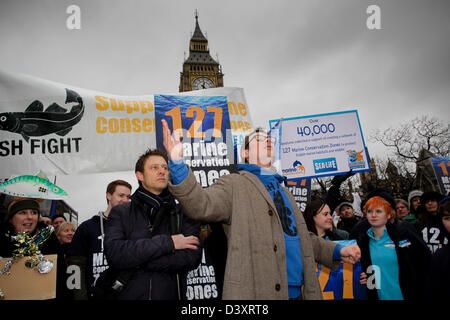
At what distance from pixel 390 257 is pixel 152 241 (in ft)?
8.93

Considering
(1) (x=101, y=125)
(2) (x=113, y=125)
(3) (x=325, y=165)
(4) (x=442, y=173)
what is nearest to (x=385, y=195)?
(3) (x=325, y=165)

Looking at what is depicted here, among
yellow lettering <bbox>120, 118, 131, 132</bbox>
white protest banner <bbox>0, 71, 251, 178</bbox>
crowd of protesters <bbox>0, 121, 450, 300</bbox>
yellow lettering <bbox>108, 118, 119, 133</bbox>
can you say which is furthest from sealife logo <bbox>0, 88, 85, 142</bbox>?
crowd of protesters <bbox>0, 121, 450, 300</bbox>

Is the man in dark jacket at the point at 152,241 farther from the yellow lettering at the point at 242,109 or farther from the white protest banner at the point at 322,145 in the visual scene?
the white protest banner at the point at 322,145

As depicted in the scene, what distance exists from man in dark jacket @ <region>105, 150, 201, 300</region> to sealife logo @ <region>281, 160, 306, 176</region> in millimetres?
3812

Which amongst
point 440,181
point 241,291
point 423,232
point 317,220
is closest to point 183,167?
point 241,291

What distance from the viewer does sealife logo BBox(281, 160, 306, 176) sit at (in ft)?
18.5

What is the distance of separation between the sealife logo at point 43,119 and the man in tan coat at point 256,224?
2927 mm

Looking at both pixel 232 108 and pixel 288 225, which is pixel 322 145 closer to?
pixel 232 108

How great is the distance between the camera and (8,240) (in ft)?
9.05

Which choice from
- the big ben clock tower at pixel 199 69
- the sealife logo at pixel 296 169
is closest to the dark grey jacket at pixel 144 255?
the sealife logo at pixel 296 169

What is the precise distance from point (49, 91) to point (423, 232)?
5963 millimetres

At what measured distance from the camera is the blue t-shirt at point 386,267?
299cm

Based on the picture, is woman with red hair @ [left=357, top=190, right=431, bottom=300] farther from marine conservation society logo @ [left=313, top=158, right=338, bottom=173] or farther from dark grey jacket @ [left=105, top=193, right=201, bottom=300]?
dark grey jacket @ [left=105, top=193, right=201, bottom=300]
